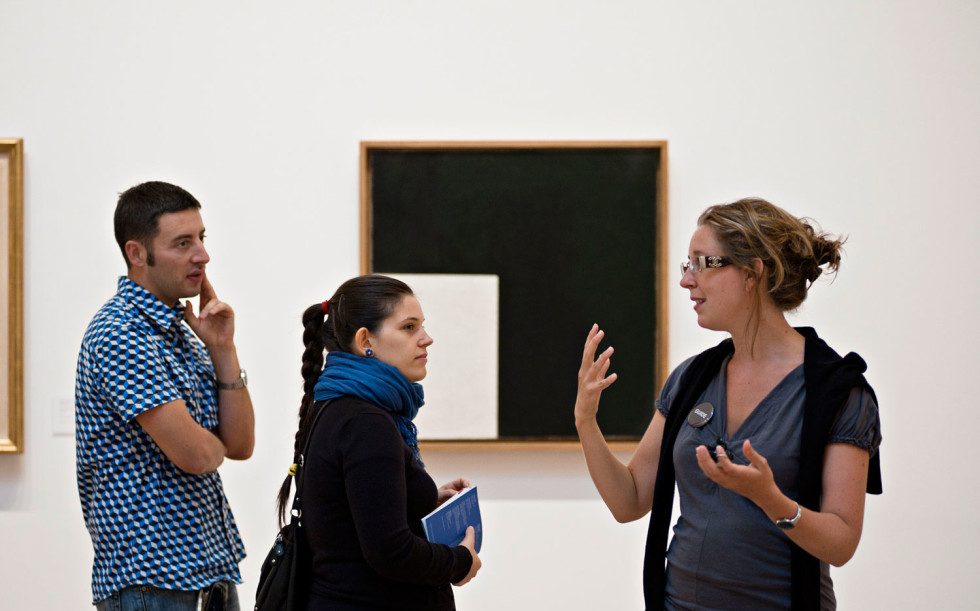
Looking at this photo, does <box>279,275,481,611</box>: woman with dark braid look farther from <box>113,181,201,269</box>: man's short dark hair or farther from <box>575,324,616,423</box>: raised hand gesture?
<box>113,181,201,269</box>: man's short dark hair

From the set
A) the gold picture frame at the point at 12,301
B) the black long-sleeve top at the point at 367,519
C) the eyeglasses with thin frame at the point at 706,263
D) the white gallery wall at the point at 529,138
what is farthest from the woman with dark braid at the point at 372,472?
the gold picture frame at the point at 12,301

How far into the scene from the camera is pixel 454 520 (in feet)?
5.93

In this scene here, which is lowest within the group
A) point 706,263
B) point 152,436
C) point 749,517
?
point 749,517

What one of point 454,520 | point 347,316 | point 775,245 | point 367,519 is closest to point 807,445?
point 775,245

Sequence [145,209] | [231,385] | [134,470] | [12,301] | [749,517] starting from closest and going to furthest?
[749,517] → [134,470] → [145,209] → [231,385] → [12,301]

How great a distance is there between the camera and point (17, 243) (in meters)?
2.94

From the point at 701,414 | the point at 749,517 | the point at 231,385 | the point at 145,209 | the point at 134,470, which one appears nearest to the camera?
the point at 749,517

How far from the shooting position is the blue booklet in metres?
1.72

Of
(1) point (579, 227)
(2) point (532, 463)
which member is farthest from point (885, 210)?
(2) point (532, 463)

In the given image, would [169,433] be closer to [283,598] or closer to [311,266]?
[283,598]

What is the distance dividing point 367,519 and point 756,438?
0.76 m

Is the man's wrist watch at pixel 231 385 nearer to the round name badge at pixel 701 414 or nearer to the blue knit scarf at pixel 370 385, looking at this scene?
the blue knit scarf at pixel 370 385

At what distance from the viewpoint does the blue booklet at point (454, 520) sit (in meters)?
1.72

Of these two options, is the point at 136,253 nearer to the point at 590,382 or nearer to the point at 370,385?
the point at 370,385
